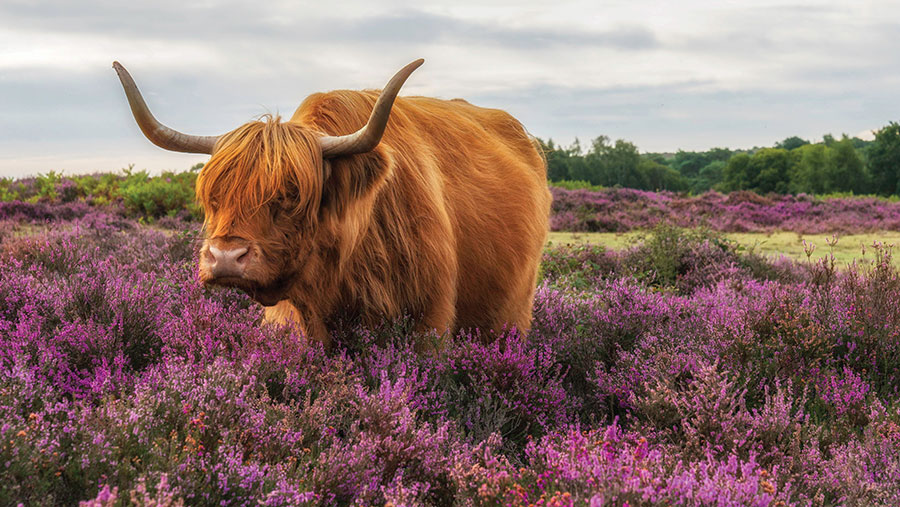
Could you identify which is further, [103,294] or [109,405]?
[103,294]

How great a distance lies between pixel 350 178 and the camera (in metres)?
3.32

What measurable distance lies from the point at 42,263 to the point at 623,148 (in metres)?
70.3

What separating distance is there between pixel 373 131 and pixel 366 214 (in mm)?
447

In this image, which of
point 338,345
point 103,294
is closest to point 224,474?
point 338,345

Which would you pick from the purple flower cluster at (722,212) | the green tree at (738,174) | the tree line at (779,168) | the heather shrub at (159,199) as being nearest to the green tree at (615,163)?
the tree line at (779,168)

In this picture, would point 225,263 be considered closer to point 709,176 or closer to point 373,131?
point 373,131

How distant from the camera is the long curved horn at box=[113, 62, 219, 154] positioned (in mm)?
3639

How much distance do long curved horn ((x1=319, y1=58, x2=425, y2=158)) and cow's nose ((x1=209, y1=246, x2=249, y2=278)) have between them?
2.48 feet

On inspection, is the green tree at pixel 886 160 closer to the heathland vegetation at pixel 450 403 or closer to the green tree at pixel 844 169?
the green tree at pixel 844 169

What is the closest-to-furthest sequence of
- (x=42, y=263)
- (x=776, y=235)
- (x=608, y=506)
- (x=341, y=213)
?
(x=608, y=506) < (x=341, y=213) < (x=42, y=263) < (x=776, y=235)

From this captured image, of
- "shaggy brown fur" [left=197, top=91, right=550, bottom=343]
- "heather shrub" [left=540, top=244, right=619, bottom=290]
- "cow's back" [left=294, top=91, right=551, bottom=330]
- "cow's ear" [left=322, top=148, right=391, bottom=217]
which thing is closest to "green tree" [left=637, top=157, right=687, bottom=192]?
"heather shrub" [left=540, top=244, right=619, bottom=290]

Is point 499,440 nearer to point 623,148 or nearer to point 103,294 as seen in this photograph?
point 103,294

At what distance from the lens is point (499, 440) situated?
2543 mm

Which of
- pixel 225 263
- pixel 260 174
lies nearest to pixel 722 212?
pixel 260 174
